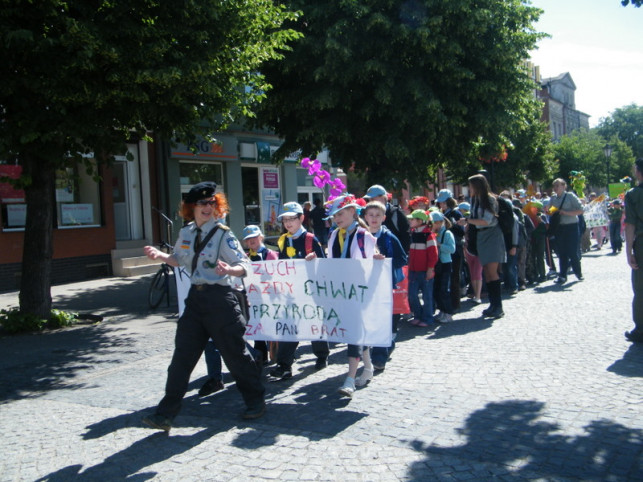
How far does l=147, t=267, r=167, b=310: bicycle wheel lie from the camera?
1098 centimetres

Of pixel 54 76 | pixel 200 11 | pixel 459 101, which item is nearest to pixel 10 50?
pixel 54 76

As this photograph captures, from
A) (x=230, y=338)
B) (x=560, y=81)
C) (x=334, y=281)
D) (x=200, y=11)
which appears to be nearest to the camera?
(x=230, y=338)

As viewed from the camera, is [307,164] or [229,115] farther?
[307,164]

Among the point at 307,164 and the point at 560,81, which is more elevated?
the point at 560,81

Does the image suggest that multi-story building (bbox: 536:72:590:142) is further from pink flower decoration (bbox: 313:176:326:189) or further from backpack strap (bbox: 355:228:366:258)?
backpack strap (bbox: 355:228:366:258)

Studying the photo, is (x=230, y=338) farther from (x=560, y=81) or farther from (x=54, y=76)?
(x=560, y=81)

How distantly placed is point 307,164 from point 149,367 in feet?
27.7

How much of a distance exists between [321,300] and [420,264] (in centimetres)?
315

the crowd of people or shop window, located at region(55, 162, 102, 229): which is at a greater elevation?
shop window, located at region(55, 162, 102, 229)

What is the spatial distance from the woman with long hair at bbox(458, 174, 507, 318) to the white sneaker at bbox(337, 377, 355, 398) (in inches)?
162

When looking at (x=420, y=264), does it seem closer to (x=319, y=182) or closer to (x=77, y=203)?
(x=319, y=182)

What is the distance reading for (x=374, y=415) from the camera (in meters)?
4.82

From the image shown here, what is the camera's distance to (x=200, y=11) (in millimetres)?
8250

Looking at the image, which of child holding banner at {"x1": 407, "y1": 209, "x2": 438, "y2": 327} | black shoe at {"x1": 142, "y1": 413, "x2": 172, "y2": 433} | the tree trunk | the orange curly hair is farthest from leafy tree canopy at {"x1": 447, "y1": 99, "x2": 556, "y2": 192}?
black shoe at {"x1": 142, "y1": 413, "x2": 172, "y2": 433}
